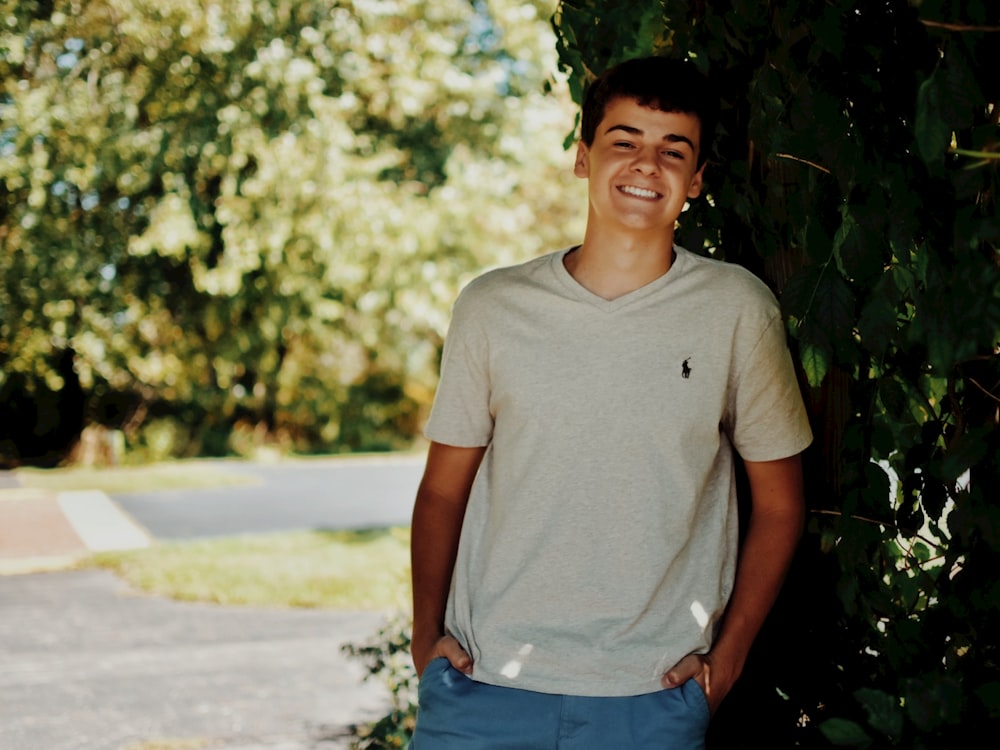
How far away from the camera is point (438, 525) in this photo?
2.25 metres

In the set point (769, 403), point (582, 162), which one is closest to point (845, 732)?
point (769, 403)

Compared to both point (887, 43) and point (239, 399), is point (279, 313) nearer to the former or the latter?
point (239, 399)

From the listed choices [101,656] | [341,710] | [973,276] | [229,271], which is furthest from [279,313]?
[973,276]

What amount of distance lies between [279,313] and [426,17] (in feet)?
12.8

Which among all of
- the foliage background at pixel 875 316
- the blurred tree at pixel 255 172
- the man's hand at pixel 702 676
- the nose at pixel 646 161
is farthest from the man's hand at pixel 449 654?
the blurred tree at pixel 255 172

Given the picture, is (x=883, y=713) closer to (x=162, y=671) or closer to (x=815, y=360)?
(x=815, y=360)

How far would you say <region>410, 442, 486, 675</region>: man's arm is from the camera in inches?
86.9

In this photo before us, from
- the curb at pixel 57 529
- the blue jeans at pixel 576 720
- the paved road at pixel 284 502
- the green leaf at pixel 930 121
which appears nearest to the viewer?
the green leaf at pixel 930 121

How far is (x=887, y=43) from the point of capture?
1.61m

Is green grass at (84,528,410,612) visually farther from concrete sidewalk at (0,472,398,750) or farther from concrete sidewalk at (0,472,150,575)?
concrete sidewalk at (0,472,150,575)

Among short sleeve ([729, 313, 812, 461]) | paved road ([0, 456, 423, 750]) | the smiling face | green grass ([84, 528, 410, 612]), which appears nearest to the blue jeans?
short sleeve ([729, 313, 812, 461])

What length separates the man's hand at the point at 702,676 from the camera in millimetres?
1936

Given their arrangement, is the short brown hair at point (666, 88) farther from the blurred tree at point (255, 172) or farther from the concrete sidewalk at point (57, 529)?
the blurred tree at point (255, 172)

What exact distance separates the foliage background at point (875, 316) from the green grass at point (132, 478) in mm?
13205
